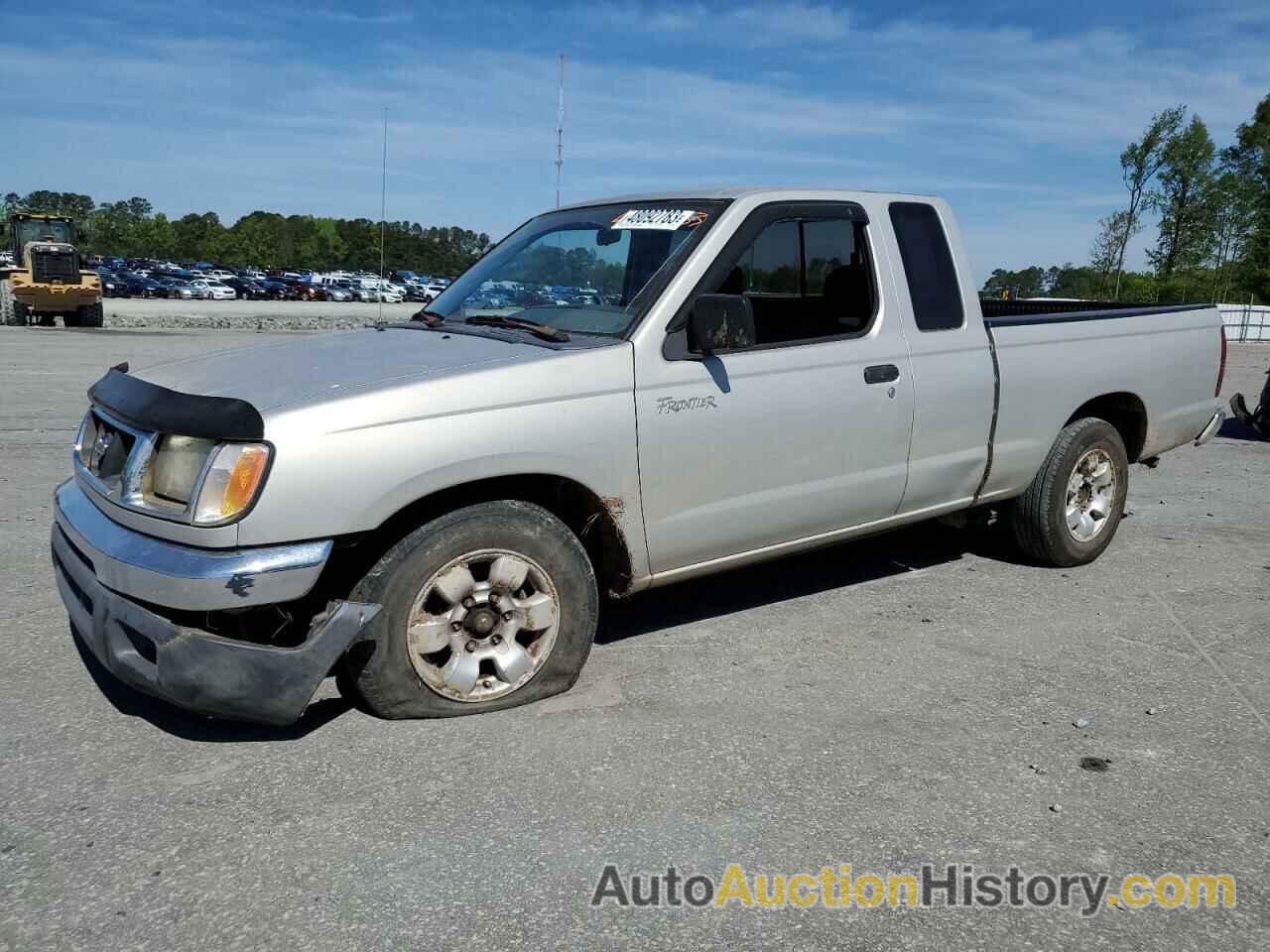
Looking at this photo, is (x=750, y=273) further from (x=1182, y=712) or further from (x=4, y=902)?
(x=4, y=902)

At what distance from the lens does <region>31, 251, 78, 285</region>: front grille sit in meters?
27.6

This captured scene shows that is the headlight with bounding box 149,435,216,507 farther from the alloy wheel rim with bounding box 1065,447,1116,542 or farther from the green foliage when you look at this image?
the green foliage

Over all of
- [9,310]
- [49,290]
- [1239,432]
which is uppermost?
[49,290]

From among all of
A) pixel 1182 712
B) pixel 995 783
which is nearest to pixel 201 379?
pixel 995 783

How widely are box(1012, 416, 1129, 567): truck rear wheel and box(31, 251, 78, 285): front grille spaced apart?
2826 centimetres

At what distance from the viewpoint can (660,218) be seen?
14.7 feet

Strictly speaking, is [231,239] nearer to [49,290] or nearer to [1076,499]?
[49,290]

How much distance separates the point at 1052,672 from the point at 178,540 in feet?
10.9

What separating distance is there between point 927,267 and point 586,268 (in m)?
1.61

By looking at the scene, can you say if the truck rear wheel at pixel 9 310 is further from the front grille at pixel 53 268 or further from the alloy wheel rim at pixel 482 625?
the alloy wheel rim at pixel 482 625

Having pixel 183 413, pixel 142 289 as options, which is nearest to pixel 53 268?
pixel 183 413

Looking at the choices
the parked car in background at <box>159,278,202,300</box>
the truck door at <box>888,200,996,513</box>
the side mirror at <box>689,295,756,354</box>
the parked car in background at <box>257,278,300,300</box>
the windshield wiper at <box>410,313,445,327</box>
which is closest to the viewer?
the side mirror at <box>689,295,756,354</box>

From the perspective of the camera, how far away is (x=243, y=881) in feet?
9.17

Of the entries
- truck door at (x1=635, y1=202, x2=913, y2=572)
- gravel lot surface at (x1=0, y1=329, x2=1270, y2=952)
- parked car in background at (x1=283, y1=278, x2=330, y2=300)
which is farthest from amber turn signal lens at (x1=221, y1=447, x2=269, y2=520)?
parked car in background at (x1=283, y1=278, x2=330, y2=300)
